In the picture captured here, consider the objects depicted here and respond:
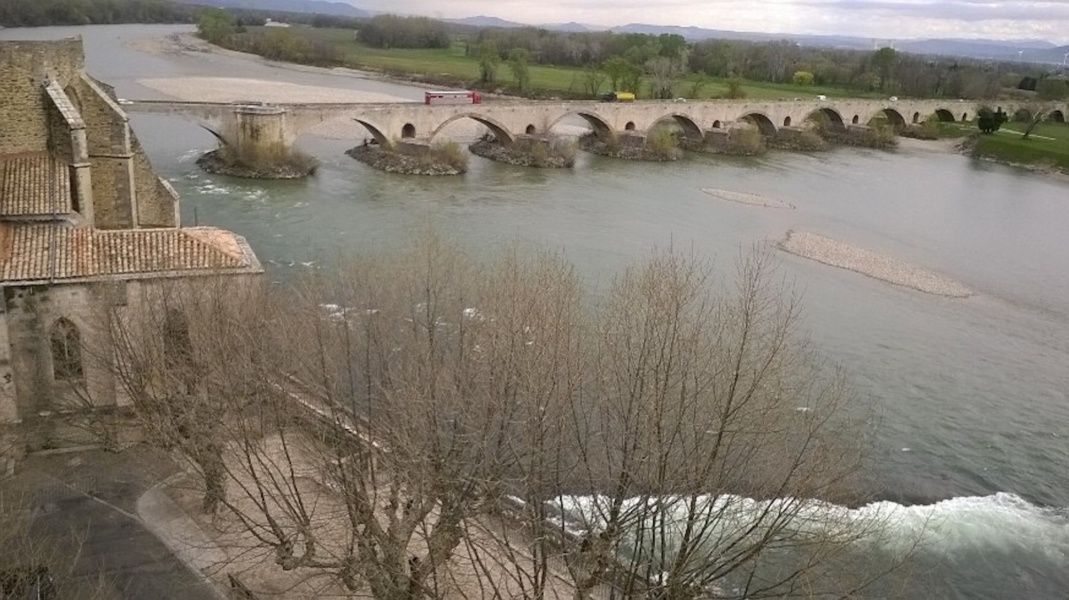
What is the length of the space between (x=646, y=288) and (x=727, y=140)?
48615mm

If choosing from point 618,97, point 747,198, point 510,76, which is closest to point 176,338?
point 747,198

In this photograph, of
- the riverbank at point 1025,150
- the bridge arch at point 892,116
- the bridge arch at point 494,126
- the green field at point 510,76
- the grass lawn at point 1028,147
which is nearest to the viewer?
the bridge arch at point 494,126

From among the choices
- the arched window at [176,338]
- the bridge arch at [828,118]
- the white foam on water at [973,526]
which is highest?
the bridge arch at [828,118]

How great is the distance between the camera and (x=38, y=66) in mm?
15492

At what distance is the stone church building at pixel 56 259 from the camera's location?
44.0 feet

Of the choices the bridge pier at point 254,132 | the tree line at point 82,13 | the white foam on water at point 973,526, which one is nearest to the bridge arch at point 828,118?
the bridge pier at point 254,132

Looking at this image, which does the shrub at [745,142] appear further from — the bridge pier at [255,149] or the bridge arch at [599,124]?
the bridge pier at [255,149]

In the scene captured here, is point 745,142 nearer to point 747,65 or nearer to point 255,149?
point 255,149

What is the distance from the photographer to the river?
624 inches

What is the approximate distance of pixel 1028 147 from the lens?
6278 cm

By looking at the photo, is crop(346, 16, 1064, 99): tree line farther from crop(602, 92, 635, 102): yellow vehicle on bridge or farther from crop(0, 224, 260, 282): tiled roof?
crop(0, 224, 260, 282): tiled roof

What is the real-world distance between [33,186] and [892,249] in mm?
30261

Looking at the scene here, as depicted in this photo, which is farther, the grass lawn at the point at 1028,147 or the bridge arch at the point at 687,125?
the grass lawn at the point at 1028,147

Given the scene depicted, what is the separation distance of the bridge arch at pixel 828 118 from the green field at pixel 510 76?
28.3 ft
